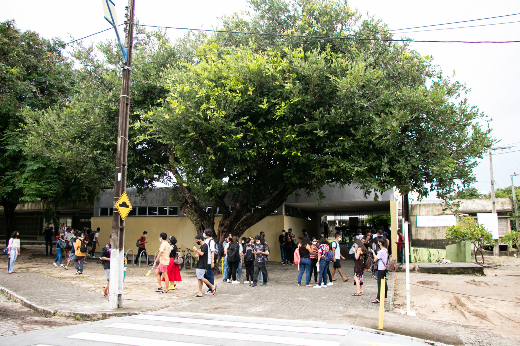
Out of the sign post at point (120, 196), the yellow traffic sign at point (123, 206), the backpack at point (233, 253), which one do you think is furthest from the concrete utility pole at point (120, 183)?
the backpack at point (233, 253)

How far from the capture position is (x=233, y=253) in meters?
14.4

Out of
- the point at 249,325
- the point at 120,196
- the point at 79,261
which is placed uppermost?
the point at 120,196

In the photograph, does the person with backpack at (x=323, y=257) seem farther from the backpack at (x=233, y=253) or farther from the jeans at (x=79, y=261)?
the jeans at (x=79, y=261)

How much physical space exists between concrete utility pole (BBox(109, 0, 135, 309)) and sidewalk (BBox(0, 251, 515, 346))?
1.65ft

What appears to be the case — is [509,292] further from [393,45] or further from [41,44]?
[41,44]

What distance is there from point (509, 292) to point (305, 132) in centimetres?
891

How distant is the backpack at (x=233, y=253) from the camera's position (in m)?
14.4

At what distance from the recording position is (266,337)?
688 centimetres

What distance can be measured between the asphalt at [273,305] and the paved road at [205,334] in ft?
2.09

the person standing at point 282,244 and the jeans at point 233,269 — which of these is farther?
the person standing at point 282,244

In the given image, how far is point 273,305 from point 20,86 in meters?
19.0

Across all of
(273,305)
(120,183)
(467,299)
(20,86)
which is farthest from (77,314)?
(20,86)

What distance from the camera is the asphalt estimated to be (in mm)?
8172

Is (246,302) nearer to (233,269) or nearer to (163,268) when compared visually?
(163,268)
